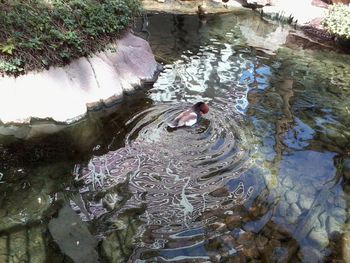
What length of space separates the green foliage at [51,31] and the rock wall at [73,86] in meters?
0.24

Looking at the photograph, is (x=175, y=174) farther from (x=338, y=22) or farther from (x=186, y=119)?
(x=338, y=22)

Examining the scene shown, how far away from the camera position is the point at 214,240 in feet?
16.6

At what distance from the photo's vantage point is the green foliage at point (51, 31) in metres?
7.75

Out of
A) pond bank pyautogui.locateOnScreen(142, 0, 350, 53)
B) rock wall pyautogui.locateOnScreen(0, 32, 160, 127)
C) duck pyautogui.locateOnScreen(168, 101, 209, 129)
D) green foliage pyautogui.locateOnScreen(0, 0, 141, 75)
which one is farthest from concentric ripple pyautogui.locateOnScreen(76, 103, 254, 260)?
pond bank pyautogui.locateOnScreen(142, 0, 350, 53)

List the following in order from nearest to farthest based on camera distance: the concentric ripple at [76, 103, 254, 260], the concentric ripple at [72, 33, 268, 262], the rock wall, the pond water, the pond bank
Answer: the pond water → the concentric ripple at [72, 33, 268, 262] → the concentric ripple at [76, 103, 254, 260] → the rock wall → the pond bank

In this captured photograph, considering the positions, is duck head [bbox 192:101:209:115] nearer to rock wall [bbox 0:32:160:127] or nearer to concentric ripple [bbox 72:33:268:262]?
concentric ripple [bbox 72:33:268:262]

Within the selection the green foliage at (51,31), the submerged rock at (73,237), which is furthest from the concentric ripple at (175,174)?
the green foliage at (51,31)

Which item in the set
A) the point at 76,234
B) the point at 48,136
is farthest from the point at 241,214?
the point at 48,136

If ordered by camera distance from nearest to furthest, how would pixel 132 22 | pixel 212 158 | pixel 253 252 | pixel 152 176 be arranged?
pixel 253 252 → pixel 152 176 → pixel 212 158 → pixel 132 22

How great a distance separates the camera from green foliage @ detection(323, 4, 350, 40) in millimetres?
14117

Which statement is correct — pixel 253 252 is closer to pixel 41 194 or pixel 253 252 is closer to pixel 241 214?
pixel 241 214

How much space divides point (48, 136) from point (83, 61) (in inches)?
90.8

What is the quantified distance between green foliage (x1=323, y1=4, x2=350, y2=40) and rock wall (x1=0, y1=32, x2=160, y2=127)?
839 centimetres

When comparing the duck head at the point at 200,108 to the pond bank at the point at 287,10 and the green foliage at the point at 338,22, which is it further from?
the green foliage at the point at 338,22
